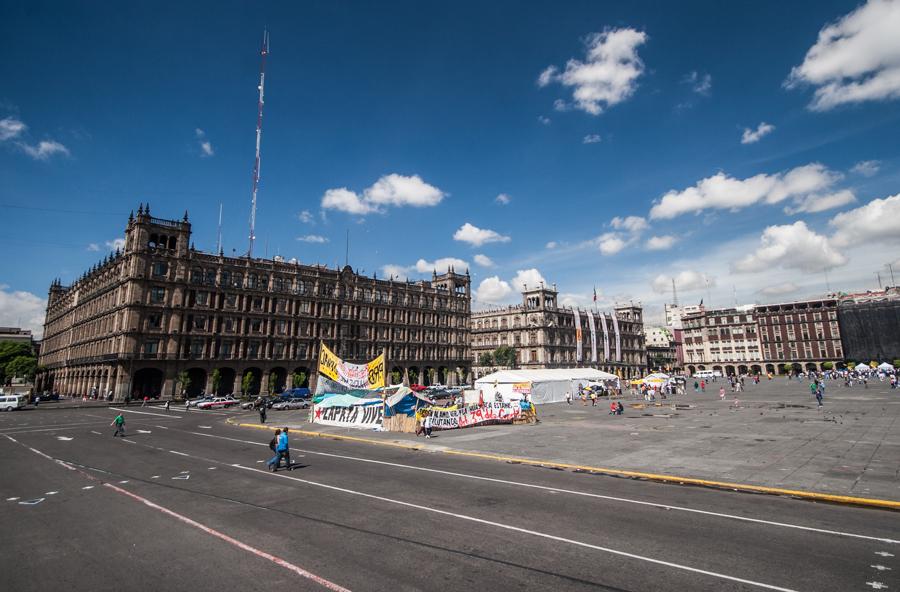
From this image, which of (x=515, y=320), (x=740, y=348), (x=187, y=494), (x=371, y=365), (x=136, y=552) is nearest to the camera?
(x=136, y=552)

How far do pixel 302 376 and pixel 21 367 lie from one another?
64.3 m

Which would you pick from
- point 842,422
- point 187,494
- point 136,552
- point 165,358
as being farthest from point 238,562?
point 165,358

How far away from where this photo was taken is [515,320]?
112 metres

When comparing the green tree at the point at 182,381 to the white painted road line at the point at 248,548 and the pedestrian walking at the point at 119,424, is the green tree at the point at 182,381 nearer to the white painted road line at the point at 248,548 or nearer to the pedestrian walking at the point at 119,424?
the pedestrian walking at the point at 119,424

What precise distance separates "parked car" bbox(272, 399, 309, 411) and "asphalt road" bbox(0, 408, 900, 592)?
34.0 metres

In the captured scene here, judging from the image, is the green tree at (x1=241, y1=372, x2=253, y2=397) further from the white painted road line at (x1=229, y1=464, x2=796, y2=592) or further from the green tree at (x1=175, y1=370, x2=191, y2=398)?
the white painted road line at (x1=229, y1=464, x2=796, y2=592)

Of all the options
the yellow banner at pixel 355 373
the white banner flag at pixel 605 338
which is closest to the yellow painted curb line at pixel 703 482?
the yellow banner at pixel 355 373

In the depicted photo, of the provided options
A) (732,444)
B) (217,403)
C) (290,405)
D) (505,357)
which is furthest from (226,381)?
(732,444)

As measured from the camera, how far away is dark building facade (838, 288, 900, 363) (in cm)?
11319

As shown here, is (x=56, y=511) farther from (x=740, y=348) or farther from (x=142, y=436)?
(x=740, y=348)

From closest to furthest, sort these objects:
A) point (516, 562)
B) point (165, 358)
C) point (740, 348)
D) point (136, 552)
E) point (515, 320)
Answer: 1. point (516, 562)
2. point (136, 552)
3. point (165, 358)
4. point (515, 320)
5. point (740, 348)

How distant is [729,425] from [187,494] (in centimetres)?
2847

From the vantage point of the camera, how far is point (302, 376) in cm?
6888

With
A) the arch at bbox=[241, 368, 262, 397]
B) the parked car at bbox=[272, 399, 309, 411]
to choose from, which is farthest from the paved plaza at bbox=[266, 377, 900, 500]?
the arch at bbox=[241, 368, 262, 397]
